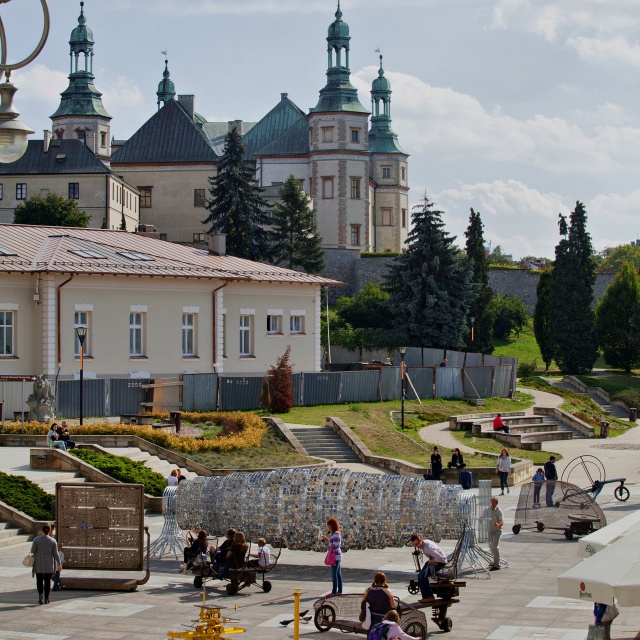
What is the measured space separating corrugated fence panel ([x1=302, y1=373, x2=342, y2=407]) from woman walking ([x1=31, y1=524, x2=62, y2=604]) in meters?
28.6

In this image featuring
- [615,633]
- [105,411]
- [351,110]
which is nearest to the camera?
[615,633]

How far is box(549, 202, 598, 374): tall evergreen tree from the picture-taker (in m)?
71.8

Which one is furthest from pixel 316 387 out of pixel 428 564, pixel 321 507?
pixel 428 564

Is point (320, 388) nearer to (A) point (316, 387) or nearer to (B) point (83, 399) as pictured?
(A) point (316, 387)

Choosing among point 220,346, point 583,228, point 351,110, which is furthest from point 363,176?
point 220,346

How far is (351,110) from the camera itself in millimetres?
94438

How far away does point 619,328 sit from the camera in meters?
75.2

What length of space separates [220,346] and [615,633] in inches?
1268

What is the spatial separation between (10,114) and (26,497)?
16.4m

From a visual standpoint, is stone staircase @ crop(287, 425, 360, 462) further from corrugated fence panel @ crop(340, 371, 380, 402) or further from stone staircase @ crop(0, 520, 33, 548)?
stone staircase @ crop(0, 520, 33, 548)

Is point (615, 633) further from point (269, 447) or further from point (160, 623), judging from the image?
point (269, 447)

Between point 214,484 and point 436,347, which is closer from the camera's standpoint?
point 214,484

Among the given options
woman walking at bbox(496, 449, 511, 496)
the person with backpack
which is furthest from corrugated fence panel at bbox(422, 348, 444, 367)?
the person with backpack

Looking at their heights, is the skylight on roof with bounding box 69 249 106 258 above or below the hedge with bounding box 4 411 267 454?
above
